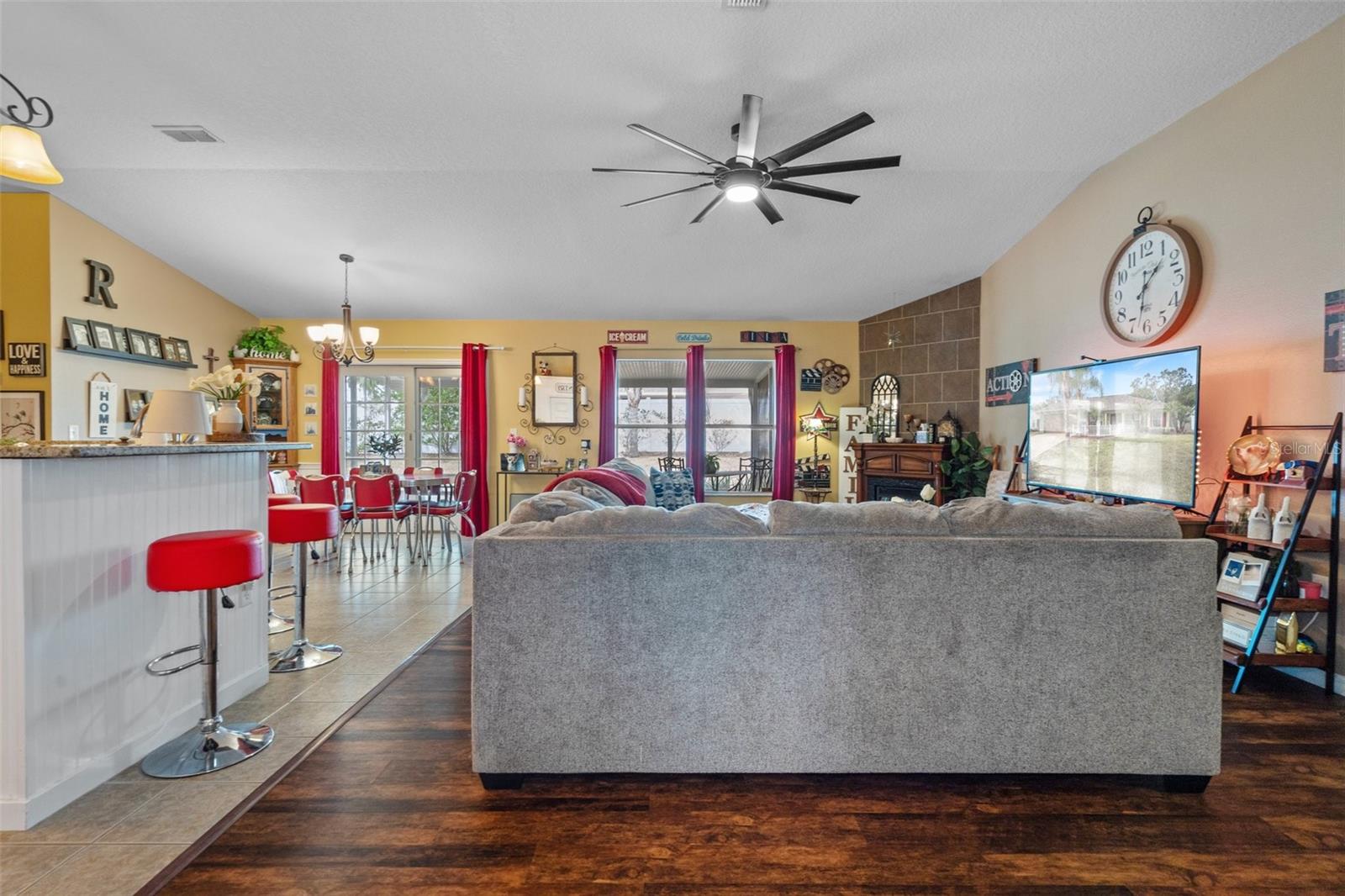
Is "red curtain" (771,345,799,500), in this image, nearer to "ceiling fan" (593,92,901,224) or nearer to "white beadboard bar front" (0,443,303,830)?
"ceiling fan" (593,92,901,224)

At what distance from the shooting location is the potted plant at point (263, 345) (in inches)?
256

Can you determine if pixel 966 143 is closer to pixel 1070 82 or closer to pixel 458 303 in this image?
pixel 1070 82

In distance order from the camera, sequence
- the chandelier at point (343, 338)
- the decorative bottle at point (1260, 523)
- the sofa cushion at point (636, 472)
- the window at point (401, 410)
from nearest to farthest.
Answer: the decorative bottle at point (1260, 523), the sofa cushion at point (636, 472), the chandelier at point (343, 338), the window at point (401, 410)

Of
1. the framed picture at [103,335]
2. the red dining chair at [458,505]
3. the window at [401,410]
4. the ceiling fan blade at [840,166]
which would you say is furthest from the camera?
the window at [401,410]

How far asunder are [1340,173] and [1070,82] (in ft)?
4.23

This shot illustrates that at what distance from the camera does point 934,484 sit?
227 inches

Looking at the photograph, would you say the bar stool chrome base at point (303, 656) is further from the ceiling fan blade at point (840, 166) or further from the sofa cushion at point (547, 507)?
the ceiling fan blade at point (840, 166)

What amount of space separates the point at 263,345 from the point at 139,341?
143 centimetres

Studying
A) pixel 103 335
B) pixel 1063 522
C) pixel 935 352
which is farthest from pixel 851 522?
pixel 103 335

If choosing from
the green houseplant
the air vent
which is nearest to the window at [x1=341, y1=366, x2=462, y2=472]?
the air vent

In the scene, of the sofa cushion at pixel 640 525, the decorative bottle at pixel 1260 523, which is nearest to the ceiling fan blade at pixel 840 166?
the sofa cushion at pixel 640 525

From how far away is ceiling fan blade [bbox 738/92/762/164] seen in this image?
2770 millimetres

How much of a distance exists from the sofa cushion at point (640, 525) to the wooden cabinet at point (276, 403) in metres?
6.08

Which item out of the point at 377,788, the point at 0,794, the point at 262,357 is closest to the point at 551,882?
the point at 377,788
